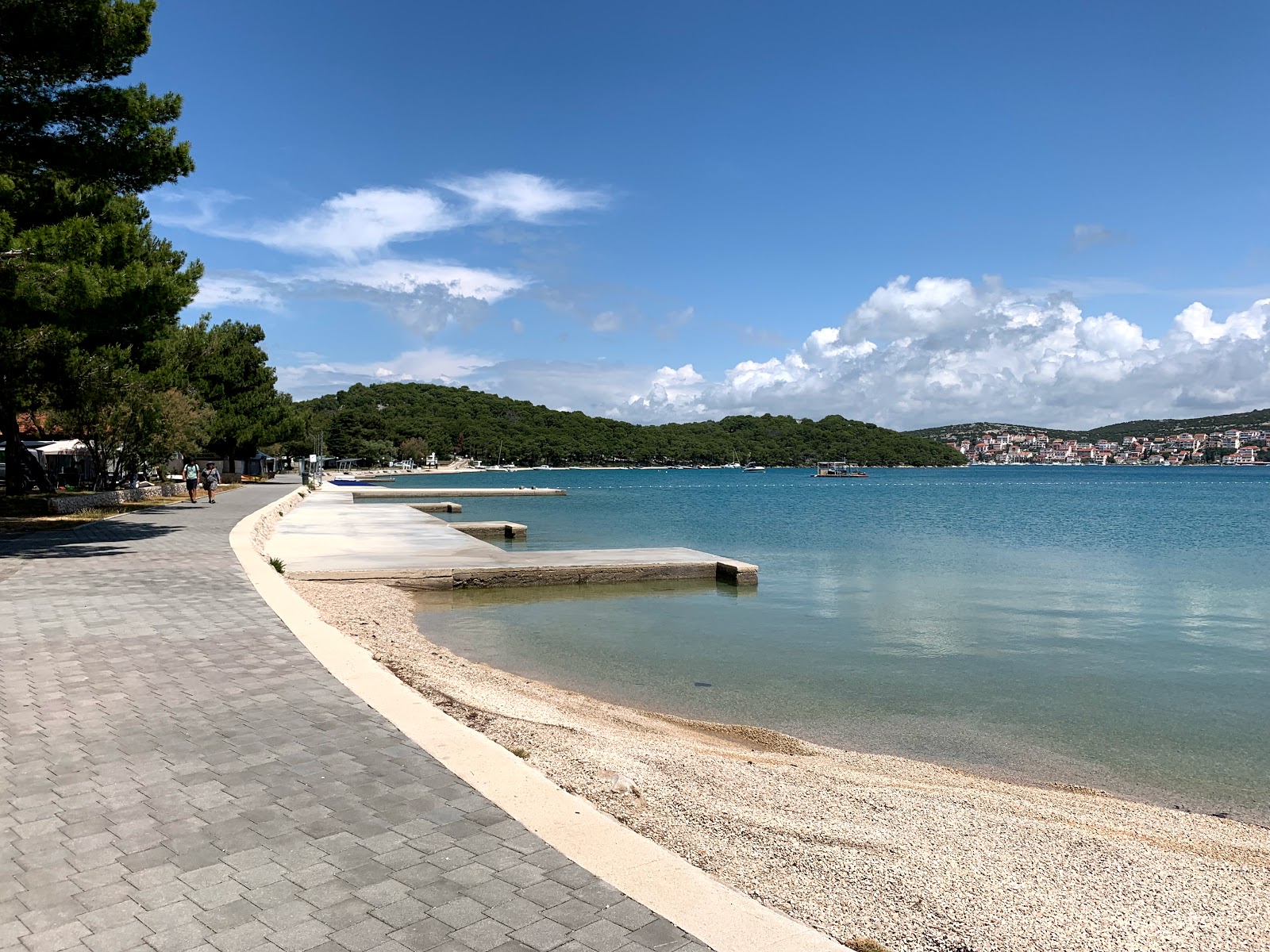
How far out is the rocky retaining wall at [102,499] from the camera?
77.8 feet

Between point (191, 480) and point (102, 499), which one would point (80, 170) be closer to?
point (102, 499)

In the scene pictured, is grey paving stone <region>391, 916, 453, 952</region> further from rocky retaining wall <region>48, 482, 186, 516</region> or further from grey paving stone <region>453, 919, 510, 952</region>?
rocky retaining wall <region>48, 482, 186, 516</region>

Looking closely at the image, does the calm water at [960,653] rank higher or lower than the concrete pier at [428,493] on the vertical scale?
lower

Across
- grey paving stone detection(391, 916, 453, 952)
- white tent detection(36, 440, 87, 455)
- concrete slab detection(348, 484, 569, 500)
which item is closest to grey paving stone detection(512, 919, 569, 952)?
grey paving stone detection(391, 916, 453, 952)

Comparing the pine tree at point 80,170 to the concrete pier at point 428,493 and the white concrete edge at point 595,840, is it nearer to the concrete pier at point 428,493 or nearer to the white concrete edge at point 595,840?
the white concrete edge at point 595,840

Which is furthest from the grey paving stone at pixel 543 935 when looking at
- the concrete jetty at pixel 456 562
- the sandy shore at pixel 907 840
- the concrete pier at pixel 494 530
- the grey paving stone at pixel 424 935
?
the concrete pier at pixel 494 530

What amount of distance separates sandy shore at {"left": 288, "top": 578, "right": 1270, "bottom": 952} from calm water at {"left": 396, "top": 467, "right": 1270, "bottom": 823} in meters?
1.27

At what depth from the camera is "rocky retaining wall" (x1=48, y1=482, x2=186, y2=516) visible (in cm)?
2370

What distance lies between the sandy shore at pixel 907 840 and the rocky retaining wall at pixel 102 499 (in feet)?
66.0

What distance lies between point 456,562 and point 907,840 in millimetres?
14699

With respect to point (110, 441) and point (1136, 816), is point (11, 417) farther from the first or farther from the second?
point (1136, 816)

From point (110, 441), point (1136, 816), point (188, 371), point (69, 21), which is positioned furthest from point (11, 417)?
point (1136, 816)

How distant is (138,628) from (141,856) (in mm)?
5731

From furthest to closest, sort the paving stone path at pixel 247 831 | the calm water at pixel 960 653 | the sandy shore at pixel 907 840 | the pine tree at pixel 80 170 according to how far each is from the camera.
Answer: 1. the pine tree at pixel 80 170
2. the calm water at pixel 960 653
3. the sandy shore at pixel 907 840
4. the paving stone path at pixel 247 831
